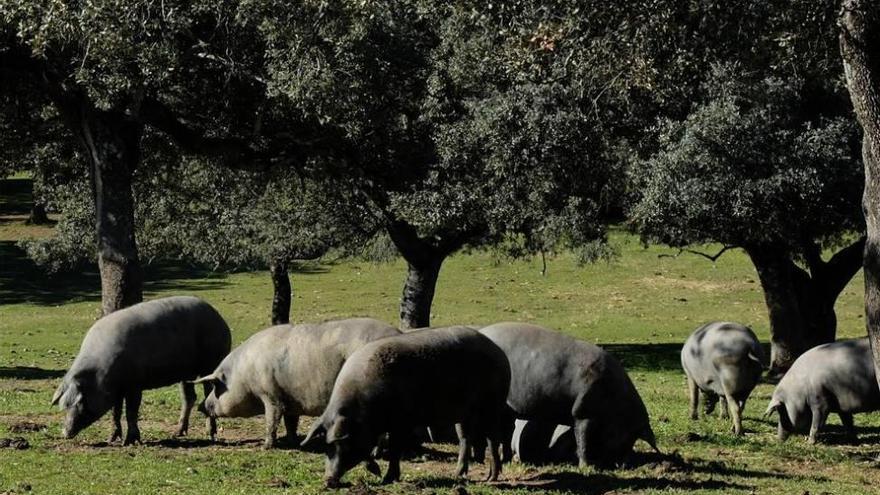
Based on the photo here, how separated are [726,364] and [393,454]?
8475 mm

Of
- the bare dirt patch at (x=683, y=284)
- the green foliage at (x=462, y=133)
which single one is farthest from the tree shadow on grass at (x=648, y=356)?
the bare dirt patch at (x=683, y=284)

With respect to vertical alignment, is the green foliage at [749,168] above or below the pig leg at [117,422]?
above

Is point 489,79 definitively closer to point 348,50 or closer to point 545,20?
point 348,50

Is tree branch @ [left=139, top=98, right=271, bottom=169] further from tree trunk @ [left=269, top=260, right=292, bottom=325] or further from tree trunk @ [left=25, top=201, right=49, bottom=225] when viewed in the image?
tree trunk @ [left=25, top=201, right=49, bottom=225]

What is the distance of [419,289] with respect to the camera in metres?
32.3

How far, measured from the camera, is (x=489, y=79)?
2756 centimetres

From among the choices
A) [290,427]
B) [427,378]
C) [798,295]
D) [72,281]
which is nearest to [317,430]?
[427,378]

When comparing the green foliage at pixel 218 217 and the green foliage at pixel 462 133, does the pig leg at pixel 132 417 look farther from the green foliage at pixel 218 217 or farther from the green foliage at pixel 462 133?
the green foliage at pixel 218 217

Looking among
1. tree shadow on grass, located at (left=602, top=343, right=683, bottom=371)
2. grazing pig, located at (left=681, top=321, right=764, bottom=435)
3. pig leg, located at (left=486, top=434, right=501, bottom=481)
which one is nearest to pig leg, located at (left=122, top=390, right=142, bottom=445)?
pig leg, located at (left=486, top=434, right=501, bottom=481)

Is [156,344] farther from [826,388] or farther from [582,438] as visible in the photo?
[826,388]

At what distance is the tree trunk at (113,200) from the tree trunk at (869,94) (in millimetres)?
15033

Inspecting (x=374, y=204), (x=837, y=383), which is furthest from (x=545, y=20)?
(x=374, y=204)

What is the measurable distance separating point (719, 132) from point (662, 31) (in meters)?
7.91

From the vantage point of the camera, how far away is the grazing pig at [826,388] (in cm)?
1909
